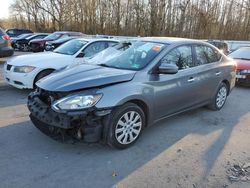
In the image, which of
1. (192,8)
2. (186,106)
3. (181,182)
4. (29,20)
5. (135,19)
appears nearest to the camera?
(181,182)

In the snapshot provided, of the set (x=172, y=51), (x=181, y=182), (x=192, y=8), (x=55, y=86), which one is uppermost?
(x=192, y=8)

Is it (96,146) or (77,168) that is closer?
(77,168)

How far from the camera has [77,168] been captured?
3.50 m

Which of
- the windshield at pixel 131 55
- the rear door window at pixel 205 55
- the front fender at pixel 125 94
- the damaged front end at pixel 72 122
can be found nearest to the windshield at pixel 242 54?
the rear door window at pixel 205 55

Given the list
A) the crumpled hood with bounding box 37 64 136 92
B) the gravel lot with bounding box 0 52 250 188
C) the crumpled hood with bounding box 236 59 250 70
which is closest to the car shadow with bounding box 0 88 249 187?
the gravel lot with bounding box 0 52 250 188

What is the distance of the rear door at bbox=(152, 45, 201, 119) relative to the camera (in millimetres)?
4402

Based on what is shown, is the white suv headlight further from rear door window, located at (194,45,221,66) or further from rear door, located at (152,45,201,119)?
rear door window, located at (194,45,221,66)

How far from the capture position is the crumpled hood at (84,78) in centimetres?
377

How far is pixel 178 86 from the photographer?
469 centimetres

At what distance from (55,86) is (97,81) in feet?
1.99

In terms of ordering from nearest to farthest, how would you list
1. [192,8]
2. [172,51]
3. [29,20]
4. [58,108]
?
[58,108]
[172,51]
[192,8]
[29,20]

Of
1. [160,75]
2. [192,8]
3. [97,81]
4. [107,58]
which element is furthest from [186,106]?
[192,8]

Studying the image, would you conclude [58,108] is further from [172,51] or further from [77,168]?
[172,51]

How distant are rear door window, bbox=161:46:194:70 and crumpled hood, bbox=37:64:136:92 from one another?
840mm
